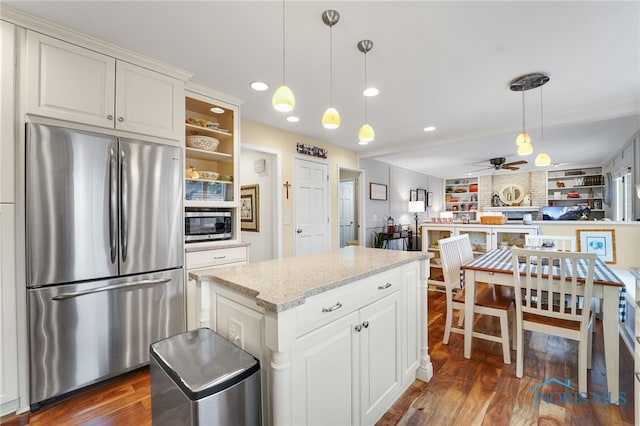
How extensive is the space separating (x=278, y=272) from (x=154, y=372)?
72cm

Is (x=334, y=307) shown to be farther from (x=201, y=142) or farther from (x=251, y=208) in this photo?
(x=251, y=208)

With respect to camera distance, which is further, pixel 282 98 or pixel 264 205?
pixel 264 205

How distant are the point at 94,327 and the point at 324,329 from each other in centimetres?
170

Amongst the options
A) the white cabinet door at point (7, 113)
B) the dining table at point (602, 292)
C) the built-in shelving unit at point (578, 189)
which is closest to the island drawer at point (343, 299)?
the dining table at point (602, 292)

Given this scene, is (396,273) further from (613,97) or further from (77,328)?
(613,97)

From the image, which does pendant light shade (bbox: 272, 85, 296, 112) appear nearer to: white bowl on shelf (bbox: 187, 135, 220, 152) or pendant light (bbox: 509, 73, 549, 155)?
white bowl on shelf (bbox: 187, 135, 220, 152)

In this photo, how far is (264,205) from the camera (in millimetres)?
4340

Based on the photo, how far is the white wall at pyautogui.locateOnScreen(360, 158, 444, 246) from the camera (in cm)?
585

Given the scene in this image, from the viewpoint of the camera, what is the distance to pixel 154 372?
51.5 inches

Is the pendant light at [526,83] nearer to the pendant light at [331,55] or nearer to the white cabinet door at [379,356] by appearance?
the pendant light at [331,55]

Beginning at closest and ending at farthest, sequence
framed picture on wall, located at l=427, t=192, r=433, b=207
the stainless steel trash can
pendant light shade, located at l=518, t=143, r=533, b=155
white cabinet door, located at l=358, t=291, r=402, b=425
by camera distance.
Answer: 1. the stainless steel trash can
2. white cabinet door, located at l=358, t=291, r=402, b=425
3. pendant light shade, located at l=518, t=143, r=533, b=155
4. framed picture on wall, located at l=427, t=192, r=433, b=207

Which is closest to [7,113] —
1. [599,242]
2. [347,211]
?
[599,242]

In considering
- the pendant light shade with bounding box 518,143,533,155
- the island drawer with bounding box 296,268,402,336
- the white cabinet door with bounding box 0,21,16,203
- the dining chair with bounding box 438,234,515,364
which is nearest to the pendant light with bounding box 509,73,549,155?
the pendant light shade with bounding box 518,143,533,155

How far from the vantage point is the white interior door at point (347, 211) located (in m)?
6.61
